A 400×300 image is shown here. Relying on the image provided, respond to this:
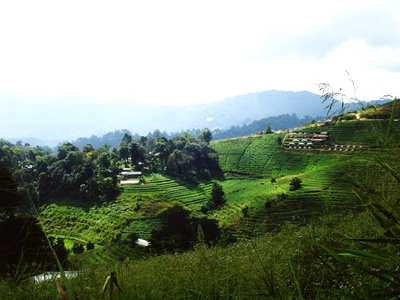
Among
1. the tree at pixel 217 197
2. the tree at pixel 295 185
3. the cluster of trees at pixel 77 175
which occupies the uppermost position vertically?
the cluster of trees at pixel 77 175

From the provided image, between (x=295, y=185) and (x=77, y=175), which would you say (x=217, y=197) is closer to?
(x=295, y=185)

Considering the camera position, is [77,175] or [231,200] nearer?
[231,200]

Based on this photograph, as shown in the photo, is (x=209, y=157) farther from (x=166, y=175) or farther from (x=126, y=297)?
(x=126, y=297)

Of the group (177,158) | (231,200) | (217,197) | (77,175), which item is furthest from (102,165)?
(231,200)

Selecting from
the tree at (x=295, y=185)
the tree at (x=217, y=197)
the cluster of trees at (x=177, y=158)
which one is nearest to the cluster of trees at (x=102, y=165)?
→ the cluster of trees at (x=177, y=158)

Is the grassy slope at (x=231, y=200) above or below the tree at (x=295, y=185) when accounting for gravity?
below

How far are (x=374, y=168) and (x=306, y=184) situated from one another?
42.1 m

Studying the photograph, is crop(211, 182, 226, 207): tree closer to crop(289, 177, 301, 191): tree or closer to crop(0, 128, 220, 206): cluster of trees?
crop(0, 128, 220, 206): cluster of trees

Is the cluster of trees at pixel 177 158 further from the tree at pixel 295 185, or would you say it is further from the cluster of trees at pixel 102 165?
the tree at pixel 295 185

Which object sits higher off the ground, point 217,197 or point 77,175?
point 77,175

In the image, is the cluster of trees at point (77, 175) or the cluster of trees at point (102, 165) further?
the cluster of trees at point (102, 165)

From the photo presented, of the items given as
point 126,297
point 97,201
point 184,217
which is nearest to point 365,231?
point 126,297

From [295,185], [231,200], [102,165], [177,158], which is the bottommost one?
[231,200]

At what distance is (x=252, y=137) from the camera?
75.7m
